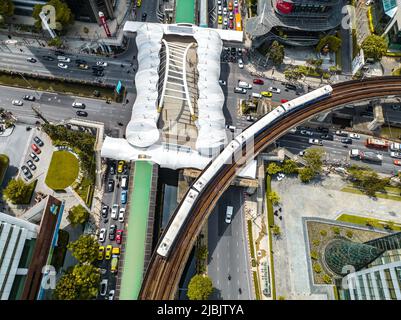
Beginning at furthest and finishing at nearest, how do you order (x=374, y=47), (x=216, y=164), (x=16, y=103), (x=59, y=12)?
(x=374, y=47), (x=59, y=12), (x=16, y=103), (x=216, y=164)

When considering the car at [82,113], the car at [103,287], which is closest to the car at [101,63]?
the car at [82,113]

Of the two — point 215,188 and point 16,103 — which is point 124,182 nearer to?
point 215,188

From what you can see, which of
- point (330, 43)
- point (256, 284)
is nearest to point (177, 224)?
point (256, 284)

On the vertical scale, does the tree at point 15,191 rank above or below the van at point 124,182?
below

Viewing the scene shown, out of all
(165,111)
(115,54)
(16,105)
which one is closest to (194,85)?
(165,111)

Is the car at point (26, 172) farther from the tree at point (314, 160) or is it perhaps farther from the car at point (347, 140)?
the car at point (347, 140)
